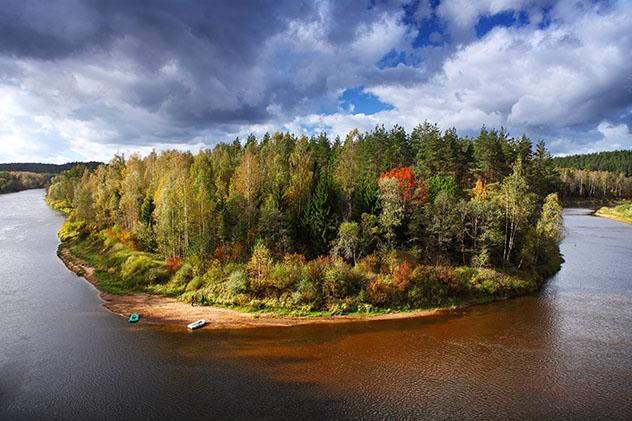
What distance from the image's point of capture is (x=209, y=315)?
1672 inches

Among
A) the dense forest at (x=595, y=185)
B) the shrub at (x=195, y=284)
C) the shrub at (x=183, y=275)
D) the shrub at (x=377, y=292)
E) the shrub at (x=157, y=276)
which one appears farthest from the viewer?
the dense forest at (x=595, y=185)

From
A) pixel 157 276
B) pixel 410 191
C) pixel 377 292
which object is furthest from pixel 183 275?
pixel 410 191

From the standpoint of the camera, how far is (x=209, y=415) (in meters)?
25.3

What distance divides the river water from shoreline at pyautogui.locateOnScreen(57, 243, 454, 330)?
1.49 metres

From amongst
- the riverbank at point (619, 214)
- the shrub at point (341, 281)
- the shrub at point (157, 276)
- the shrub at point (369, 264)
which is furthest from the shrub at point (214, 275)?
the riverbank at point (619, 214)

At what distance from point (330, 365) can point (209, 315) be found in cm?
1690

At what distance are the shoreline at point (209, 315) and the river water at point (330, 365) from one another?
4.89 ft

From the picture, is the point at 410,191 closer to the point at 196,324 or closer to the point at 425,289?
the point at 425,289

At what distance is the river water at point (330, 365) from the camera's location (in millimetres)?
26172

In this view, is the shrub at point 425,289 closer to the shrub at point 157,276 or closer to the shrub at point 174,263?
the shrub at point 174,263

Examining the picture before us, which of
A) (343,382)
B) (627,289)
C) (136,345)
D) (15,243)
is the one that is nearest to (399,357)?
(343,382)

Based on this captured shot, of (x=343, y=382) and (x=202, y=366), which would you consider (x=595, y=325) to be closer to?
(x=343, y=382)

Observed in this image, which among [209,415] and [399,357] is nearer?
[209,415]

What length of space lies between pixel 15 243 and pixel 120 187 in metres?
22.8
